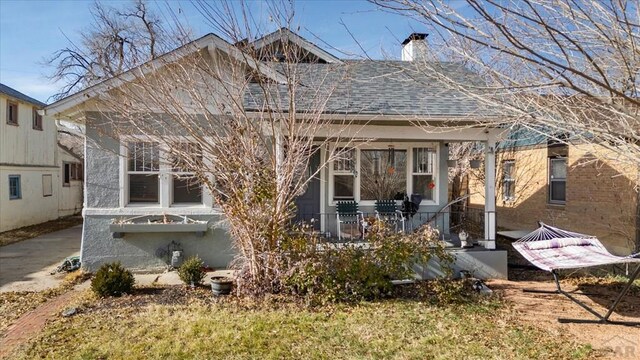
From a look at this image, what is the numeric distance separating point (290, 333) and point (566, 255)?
465 cm

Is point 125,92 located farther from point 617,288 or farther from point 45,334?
point 617,288

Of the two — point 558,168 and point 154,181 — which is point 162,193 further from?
point 558,168

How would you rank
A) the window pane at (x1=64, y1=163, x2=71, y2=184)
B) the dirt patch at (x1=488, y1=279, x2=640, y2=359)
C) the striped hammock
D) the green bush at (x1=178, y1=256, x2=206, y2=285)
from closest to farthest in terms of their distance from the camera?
the dirt patch at (x1=488, y1=279, x2=640, y2=359) → the striped hammock → the green bush at (x1=178, y1=256, x2=206, y2=285) → the window pane at (x1=64, y1=163, x2=71, y2=184)

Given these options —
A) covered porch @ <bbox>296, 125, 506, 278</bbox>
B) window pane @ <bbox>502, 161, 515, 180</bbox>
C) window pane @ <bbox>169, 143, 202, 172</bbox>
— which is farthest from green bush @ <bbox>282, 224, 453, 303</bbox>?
window pane @ <bbox>502, 161, 515, 180</bbox>

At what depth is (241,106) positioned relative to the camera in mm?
6430

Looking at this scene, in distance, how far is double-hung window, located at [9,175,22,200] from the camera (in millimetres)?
15742

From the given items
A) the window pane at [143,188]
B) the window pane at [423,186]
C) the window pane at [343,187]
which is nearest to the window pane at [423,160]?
the window pane at [423,186]

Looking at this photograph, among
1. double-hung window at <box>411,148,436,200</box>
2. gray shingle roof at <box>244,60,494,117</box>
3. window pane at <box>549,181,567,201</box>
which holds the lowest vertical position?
window pane at <box>549,181,567,201</box>

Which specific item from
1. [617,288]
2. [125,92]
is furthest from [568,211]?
[125,92]

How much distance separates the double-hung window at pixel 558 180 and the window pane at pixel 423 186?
5.84m

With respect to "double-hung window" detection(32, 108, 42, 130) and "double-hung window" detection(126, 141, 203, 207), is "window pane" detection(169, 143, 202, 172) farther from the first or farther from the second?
"double-hung window" detection(32, 108, 42, 130)

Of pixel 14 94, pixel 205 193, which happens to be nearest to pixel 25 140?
pixel 14 94

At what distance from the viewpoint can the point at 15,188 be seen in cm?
1609

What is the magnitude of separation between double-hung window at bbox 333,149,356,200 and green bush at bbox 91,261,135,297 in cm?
498
